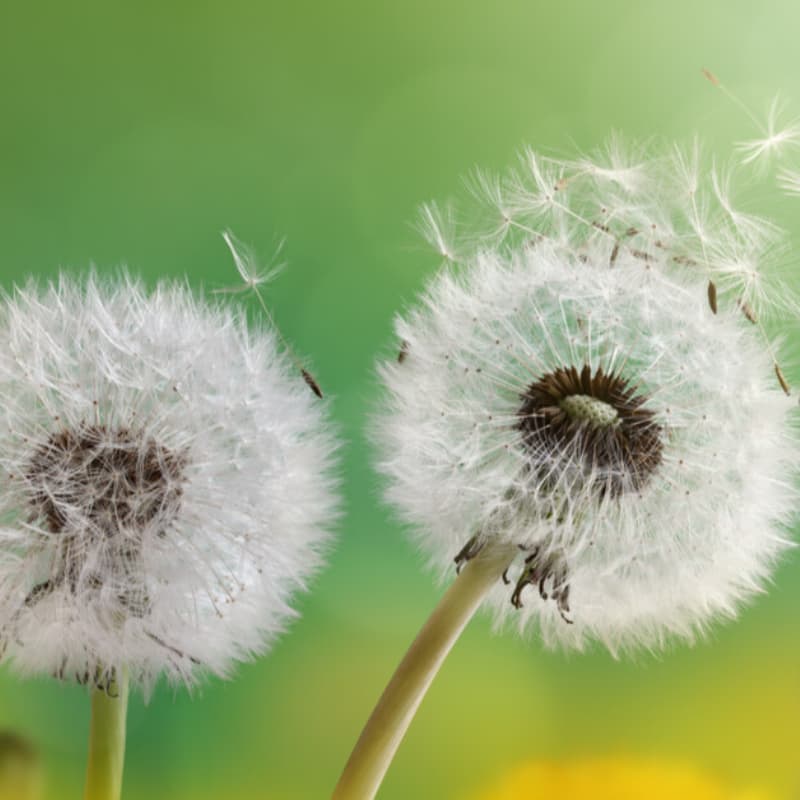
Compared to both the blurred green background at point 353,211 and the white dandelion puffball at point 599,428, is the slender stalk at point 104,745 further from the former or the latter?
the white dandelion puffball at point 599,428

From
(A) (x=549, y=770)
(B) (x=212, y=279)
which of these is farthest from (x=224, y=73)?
(A) (x=549, y=770)

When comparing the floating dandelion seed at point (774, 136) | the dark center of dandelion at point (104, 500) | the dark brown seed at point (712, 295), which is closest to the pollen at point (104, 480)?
the dark center of dandelion at point (104, 500)

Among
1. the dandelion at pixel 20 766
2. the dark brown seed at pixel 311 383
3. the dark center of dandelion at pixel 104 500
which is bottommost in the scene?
the dandelion at pixel 20 766

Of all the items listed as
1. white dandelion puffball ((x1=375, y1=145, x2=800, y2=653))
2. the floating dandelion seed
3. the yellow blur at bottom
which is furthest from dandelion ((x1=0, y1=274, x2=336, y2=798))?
the floating dandelion seed

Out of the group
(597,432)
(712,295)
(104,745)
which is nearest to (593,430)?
(597,432)

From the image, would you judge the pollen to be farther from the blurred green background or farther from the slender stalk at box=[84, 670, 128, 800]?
the blurred green background

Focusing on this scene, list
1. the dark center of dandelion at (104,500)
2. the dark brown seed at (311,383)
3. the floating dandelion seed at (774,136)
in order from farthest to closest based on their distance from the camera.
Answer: the floating dandelion seed at (774,136), the dark brown seed at (311,383), the dark center of dandelion at (104,500)

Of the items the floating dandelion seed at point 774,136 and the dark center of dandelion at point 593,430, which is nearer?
the dark center of dandelion at point 593,430
